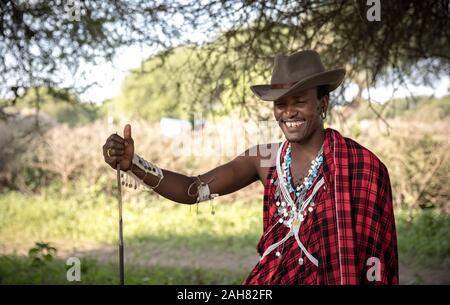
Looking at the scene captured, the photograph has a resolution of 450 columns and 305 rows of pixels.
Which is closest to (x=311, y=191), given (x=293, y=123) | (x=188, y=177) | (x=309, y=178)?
(x=309, y=178)

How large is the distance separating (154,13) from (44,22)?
0.92 m

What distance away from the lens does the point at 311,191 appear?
3297 millimetres

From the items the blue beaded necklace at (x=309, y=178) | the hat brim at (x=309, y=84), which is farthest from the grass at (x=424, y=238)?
the hat brim at (x=309, y=84)

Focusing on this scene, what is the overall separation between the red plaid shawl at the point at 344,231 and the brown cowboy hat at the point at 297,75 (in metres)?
0.35

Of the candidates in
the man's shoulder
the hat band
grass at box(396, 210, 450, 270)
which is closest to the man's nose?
the hat band

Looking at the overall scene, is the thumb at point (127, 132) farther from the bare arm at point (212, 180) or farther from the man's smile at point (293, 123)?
the man's smile at point (293, 123)

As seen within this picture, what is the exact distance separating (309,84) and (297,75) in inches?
4.1

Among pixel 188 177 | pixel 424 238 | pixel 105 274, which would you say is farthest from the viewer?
pixel 424 238

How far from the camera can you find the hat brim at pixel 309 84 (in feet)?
10.4

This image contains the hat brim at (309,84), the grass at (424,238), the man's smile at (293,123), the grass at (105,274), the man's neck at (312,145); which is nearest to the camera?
the hat brim at (309,84)

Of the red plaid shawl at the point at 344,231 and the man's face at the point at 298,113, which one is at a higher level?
the man's face at the point at 298,113

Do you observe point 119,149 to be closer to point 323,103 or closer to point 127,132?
point 127,132
